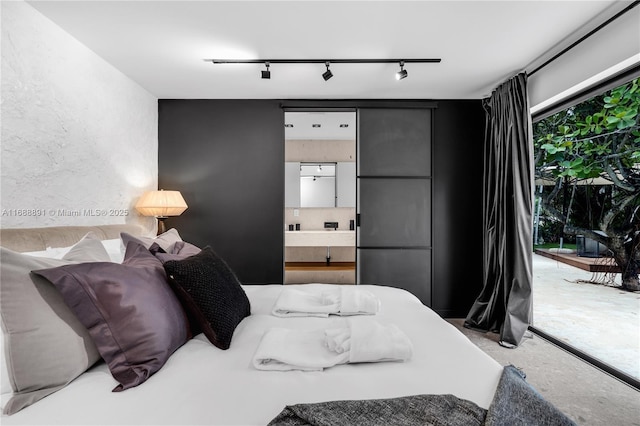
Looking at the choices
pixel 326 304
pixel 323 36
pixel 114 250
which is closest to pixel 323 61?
pixel 323 36

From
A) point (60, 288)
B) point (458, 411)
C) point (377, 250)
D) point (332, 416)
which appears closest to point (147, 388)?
point (60, 288)

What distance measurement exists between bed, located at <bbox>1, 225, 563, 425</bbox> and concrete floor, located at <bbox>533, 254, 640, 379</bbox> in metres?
2.23

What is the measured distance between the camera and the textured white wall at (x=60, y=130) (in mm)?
1862

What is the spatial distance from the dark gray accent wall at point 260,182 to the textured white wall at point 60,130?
0.62 metres

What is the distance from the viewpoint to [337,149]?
17.0 feet

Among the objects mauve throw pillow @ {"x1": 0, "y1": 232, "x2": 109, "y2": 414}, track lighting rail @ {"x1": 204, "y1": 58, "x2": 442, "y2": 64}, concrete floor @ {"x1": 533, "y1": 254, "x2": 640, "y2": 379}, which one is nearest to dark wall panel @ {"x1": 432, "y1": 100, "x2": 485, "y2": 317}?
concrete floor @ {"x1": 533, "y1": 254, "x2": 640, "y2": 379}

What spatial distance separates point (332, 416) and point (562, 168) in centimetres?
338

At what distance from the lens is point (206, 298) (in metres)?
1.39

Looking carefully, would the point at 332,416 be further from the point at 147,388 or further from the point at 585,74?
the point at 585,74

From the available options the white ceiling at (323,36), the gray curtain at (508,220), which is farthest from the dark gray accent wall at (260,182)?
the white ceiling at (323,36)

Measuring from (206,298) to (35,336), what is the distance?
1.85ft

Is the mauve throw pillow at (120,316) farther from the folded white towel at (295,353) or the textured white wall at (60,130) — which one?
the textured white wall at (60,130)

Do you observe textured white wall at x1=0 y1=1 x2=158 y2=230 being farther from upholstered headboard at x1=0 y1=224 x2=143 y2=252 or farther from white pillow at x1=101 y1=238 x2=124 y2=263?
white pillow at x1=101 y1=238 x2=124 y2=263

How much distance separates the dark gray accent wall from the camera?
3721 mm
